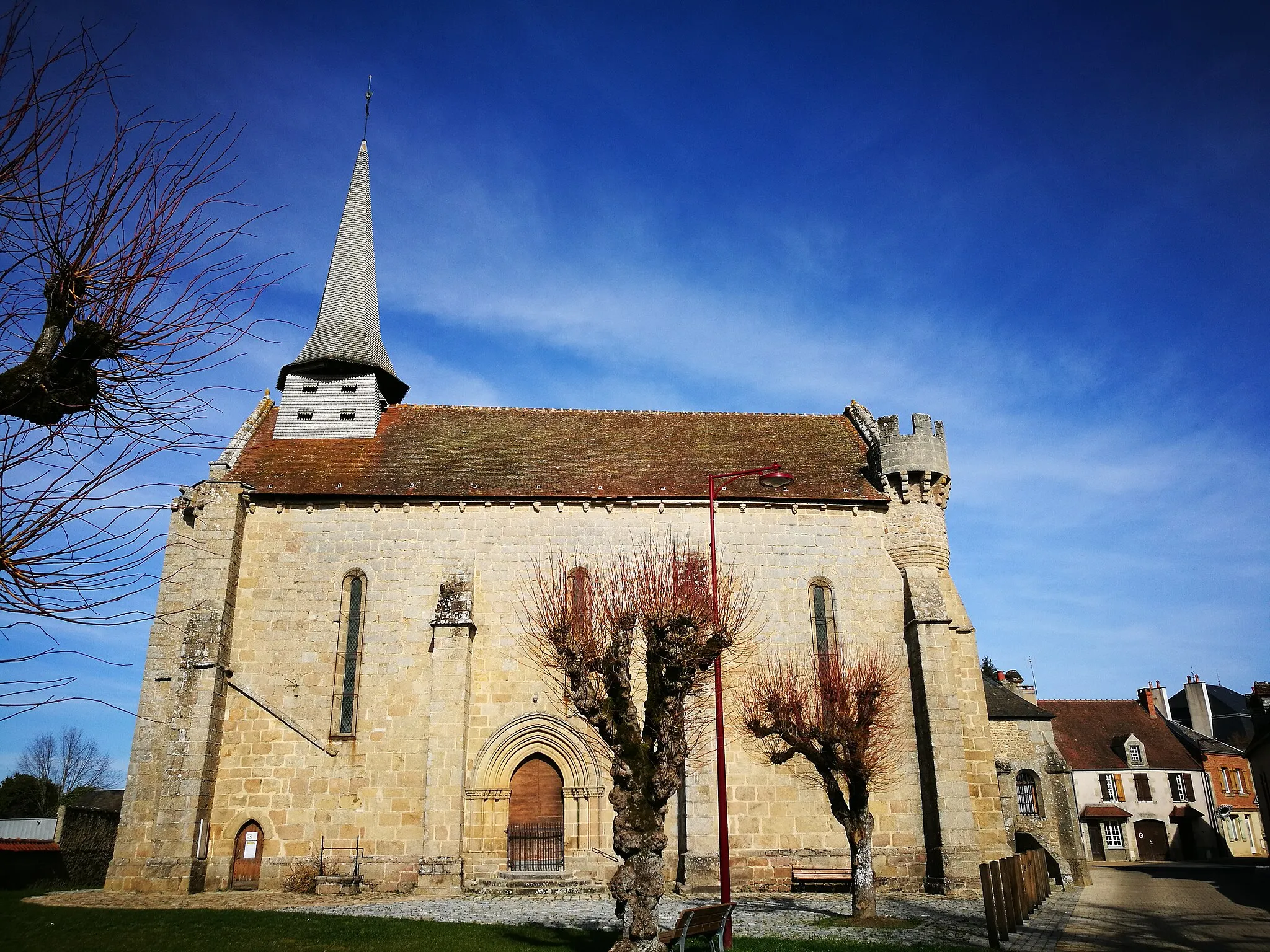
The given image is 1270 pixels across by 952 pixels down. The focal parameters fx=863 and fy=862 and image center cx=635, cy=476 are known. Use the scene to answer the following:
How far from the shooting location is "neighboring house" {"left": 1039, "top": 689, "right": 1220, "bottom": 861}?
153ft

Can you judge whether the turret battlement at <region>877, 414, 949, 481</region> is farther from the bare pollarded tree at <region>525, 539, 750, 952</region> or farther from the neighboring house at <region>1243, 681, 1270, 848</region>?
the neighboring house at <region>1243, 681, 1270, 848</region>

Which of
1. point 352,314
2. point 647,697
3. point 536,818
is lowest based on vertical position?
point 536,818

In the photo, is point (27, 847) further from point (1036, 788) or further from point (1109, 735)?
point (1109, 735)

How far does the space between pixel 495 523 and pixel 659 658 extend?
1043 centimetres

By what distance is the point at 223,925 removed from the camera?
45.6 feet

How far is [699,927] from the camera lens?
1117 cm

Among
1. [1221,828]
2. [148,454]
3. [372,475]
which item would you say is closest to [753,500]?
[372,475]

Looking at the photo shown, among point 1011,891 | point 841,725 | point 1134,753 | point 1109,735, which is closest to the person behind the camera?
point 1011,891

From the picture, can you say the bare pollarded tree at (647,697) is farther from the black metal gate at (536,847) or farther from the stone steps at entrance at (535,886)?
the black metal gate at (536,847)

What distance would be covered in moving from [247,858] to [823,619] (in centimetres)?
1558

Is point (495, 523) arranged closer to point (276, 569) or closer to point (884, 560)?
point (276, 569)

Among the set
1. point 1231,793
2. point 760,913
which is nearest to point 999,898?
point 760,913

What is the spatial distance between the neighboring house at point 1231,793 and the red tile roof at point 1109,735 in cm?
97

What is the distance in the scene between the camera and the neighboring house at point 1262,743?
Result: 1325 inches
